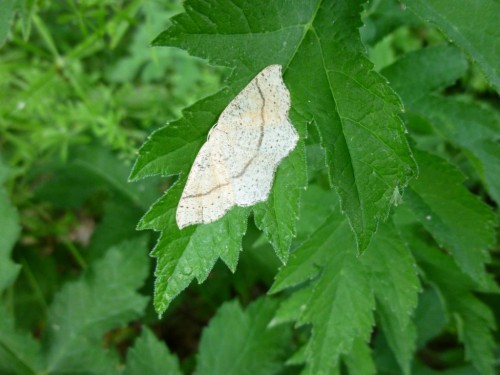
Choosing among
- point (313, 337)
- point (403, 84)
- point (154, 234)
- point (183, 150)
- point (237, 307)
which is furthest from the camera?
point (154, 234)

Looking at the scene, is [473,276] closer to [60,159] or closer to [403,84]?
[403,84]

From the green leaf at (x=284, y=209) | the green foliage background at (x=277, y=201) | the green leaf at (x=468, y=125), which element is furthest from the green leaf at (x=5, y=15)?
the green leaf at (x=468, y=125)

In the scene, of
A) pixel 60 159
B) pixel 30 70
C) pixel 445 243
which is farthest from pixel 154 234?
pixel 445 243

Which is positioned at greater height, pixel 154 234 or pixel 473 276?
pixel 473 276

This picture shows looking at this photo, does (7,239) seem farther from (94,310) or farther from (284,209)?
(284,209)

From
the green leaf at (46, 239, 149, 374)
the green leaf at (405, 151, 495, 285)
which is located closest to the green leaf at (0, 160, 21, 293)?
the green leaf at (46, 239, 149, 374)

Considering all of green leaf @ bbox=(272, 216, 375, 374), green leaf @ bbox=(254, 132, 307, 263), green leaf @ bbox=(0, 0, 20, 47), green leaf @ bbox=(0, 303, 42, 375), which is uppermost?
green leaf @ bbox=(0, 0, 20, 47)

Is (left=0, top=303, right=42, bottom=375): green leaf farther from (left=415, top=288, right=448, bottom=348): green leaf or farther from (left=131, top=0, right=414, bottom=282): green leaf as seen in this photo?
(left=415, top=288, right=448, bottom=348): green leaf
